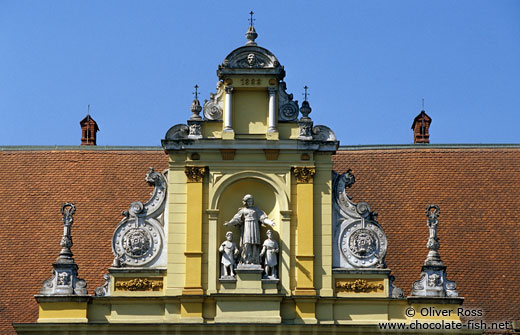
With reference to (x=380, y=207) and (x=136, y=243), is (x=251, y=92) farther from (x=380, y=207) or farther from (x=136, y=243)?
(x=380, y=207)

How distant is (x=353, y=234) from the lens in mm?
32438

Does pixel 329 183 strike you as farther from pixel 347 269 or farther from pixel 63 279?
pixel 63 279

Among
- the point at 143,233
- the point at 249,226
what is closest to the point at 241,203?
the point at 249,226

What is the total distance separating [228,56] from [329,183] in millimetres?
3861

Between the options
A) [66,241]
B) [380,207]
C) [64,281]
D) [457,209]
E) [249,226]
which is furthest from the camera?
[380,207]

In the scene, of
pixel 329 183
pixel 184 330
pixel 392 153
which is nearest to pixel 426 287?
pixel 329 183

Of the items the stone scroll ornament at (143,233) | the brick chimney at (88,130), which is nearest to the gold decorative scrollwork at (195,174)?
the stone scroll ornament at (143,233)

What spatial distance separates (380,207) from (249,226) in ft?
22.0

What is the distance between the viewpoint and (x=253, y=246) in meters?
32.0

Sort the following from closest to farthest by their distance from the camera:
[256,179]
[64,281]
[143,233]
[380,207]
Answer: [64,281] < [143,233] < [256,179] < [380,207]

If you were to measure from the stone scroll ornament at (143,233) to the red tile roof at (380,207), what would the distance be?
351 centimetres

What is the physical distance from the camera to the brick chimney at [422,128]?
137ft

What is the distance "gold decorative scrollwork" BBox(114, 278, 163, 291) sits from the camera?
31.9m

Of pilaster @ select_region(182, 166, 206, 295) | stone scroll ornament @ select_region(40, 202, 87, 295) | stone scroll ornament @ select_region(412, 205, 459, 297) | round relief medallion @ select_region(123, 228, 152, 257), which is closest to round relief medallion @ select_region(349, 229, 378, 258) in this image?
stone scroll ornament @ select_region(412, 205, 459, 297)
